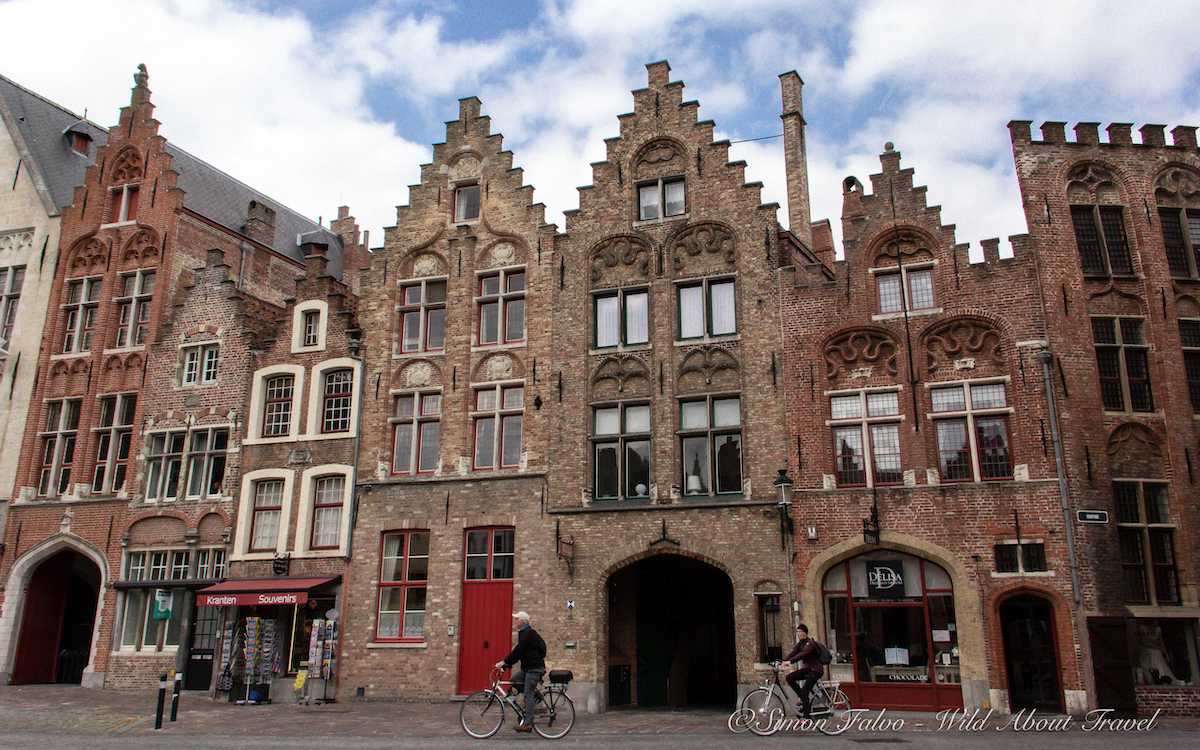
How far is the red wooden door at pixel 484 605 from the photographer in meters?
20.9

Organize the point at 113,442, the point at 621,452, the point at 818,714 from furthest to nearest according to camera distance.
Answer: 1. the point at 113,442
2. the point at 621,452
3. the point at 818,714

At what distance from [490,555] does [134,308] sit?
1307cm

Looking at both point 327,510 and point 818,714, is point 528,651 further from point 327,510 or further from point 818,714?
point 327,510

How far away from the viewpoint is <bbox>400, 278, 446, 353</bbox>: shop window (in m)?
23.8

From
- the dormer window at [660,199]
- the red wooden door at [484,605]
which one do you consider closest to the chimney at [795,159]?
the dormer window at [660,199]

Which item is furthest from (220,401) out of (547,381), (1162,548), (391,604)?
(1162,548)

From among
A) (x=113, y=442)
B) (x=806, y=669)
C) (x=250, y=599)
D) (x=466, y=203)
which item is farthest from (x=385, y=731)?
(x=113, y=442)

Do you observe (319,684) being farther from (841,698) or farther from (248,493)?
(841,698)

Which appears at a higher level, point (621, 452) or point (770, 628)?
point (621, 452)

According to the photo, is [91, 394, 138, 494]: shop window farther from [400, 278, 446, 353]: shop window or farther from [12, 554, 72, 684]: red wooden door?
[400, 278, 446, 353]: shop window

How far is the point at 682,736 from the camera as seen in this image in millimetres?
14758

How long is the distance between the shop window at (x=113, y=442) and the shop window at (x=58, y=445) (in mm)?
762

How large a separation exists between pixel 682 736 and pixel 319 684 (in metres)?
9.60

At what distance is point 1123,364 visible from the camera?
62.9 ft
